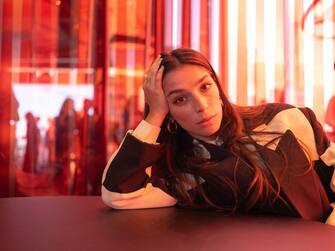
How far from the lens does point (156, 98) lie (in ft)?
3.28

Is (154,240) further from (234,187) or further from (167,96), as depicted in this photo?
(167,96)

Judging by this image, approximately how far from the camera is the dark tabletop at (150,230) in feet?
1.89

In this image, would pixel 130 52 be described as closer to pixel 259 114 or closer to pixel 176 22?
pixel 176 22

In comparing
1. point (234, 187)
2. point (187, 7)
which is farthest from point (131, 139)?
point (187, 7)

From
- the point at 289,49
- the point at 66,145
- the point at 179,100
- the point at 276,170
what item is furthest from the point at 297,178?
the point at 289,49

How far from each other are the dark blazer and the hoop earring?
0.08 metres

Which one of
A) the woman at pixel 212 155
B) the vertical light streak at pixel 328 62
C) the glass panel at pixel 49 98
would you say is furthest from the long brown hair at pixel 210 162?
the vertical light streak at pixel 328 62

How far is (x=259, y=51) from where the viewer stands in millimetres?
2021

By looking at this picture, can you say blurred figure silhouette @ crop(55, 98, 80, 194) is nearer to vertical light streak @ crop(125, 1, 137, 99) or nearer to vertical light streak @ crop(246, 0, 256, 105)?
vertical light streak @ crop(125, 1, 137, 99)

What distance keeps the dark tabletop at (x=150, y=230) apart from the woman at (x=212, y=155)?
0.25 ft

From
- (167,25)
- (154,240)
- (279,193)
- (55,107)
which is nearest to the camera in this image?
(154,240)

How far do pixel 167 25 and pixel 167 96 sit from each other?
3.39 feet

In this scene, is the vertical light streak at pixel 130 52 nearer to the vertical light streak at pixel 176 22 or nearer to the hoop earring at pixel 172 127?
the vertical light streak at pixel 176 22

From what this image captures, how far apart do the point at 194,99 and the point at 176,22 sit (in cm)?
111
